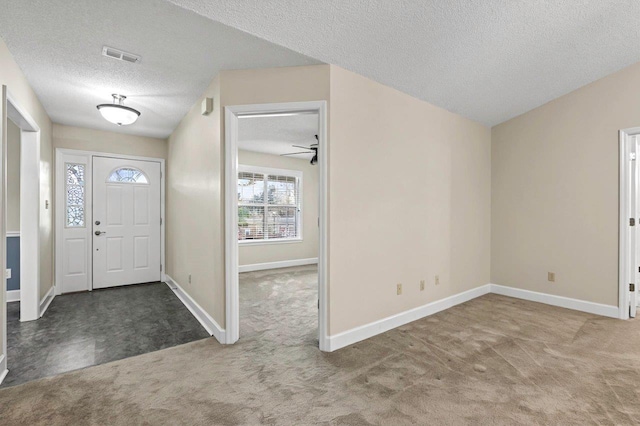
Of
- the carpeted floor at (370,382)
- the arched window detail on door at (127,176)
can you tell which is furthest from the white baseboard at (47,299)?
the carpeted floor at (370,382)

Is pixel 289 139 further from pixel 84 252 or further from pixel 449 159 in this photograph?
pixel 84 252

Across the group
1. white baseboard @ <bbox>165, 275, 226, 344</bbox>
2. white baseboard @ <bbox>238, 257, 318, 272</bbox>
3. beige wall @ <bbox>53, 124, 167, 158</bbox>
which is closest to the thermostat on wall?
white baseboard @ <bbox>165, 275, 226, 344</bbox>

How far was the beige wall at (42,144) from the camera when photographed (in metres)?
2.45

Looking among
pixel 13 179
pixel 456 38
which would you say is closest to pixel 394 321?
pixel 456 38

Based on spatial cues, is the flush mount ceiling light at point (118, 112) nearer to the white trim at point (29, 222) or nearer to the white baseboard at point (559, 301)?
the white trim at point (29, 222)

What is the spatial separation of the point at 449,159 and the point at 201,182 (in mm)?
3027

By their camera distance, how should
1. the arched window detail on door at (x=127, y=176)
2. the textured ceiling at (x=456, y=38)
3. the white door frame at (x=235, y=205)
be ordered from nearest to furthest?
the textured ceiling at (x=456, y=38)
the white door frame at (x=235, y=205)
the arched window detail on door at (x=127, y=176)

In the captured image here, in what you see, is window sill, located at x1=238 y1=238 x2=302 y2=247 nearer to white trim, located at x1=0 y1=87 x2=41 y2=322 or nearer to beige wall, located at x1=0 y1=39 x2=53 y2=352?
beige wall, located at x1=0 y1=39 x2=53 y2=352

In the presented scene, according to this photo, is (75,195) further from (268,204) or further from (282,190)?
(282,190)

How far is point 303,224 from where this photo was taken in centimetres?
711

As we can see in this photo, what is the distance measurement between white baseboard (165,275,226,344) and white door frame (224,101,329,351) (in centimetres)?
12

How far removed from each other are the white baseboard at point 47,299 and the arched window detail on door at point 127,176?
5.78ft

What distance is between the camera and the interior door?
4.74m

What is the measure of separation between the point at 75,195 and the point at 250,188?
2.92 metres
